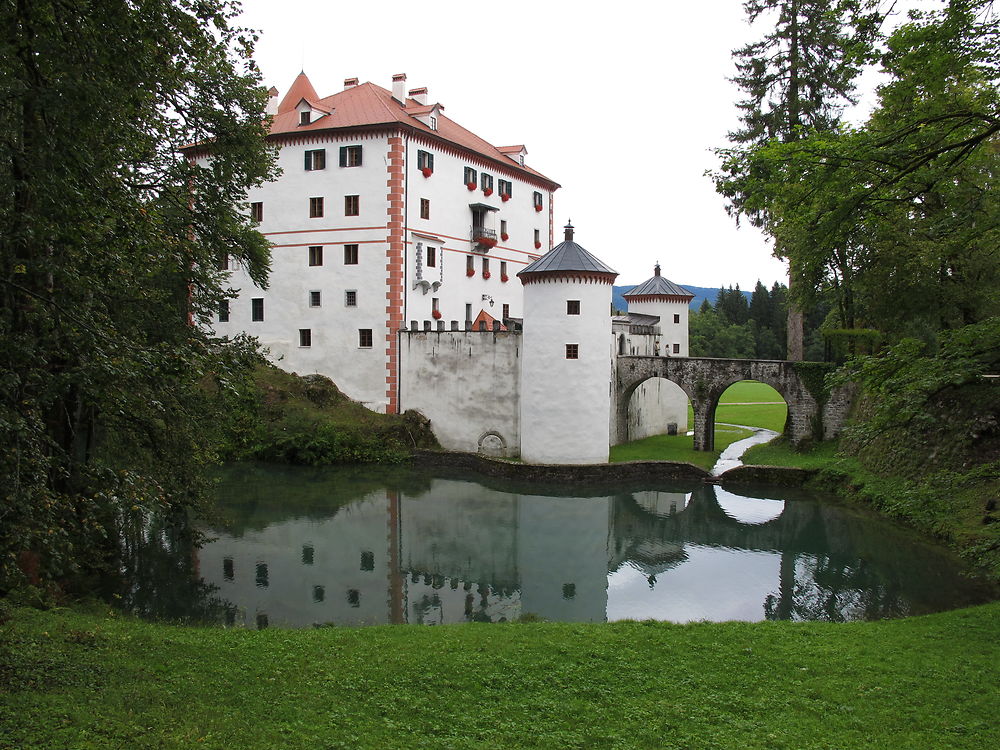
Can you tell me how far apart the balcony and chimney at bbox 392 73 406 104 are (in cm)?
653

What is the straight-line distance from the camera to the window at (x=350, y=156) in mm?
28047

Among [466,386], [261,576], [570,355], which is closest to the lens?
[261,576]

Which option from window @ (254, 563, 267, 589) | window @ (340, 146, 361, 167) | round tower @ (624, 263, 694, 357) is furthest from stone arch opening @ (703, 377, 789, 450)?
window @ (254, 563, 267, 589)

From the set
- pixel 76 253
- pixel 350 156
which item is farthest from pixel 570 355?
pixel 76 253

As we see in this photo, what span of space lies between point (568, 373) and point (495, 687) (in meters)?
17.2

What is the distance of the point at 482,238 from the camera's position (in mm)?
31047

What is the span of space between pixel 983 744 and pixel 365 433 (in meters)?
22.1

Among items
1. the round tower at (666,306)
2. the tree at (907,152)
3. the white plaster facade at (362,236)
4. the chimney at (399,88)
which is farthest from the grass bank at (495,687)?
the chimney at (399,88)

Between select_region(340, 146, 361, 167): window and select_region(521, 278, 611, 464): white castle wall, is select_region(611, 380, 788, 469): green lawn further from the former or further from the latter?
select_region(340, 146, 361, 167): window

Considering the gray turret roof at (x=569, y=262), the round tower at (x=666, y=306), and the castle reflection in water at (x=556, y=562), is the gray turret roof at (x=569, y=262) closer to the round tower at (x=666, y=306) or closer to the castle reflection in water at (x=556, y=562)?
the castle reflection in water at (x=556, y=562)

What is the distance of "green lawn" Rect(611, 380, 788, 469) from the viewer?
2555 cm

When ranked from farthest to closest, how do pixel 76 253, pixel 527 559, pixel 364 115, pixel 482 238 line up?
pixel 482 238 < pixel 364 115 < pixel 527 559 < pixel 76 253

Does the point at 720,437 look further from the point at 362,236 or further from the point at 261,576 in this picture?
the point at 261,576

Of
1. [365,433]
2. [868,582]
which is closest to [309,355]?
[365,433]
